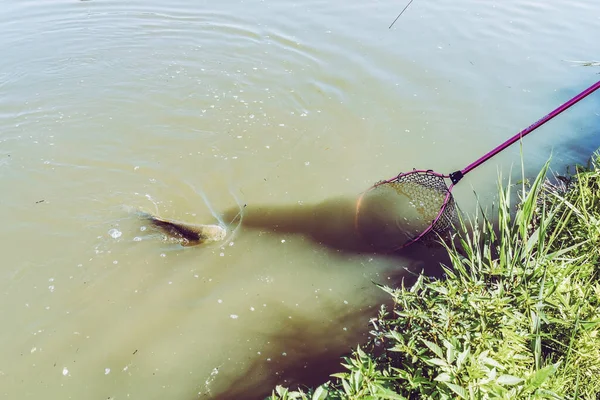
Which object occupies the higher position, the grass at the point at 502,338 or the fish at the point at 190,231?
the grass at the point at 502,338

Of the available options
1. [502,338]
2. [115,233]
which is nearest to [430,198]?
[502,338]

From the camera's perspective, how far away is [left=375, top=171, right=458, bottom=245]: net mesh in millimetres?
4203

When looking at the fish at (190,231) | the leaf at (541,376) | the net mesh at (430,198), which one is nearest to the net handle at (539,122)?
the net mesh at (430,198)

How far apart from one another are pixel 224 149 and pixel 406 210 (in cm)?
261

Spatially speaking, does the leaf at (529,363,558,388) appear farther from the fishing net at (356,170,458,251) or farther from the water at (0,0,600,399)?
the fishing net at (356,170,458,251)

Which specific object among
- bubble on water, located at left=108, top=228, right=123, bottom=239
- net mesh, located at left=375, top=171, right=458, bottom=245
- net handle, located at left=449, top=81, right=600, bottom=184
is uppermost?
net handle, located at left=449, top=81, right=600, bottom=184

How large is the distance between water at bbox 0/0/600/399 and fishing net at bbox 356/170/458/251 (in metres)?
0.27

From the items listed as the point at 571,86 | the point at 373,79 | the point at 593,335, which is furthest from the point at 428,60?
the point at 593,335

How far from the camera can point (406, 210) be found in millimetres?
4879

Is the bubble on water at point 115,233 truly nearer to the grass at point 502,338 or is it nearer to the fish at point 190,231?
the fish at point 190,231

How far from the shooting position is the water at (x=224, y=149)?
3605 millimetres

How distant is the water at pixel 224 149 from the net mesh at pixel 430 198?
13.8 inches

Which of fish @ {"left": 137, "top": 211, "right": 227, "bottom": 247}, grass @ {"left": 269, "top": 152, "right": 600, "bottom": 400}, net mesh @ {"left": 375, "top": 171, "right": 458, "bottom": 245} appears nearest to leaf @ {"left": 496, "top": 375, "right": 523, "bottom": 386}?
grass @ {"left": 269, "top": 152, "right": 600, "bottom": 400}

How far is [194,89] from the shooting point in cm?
668
